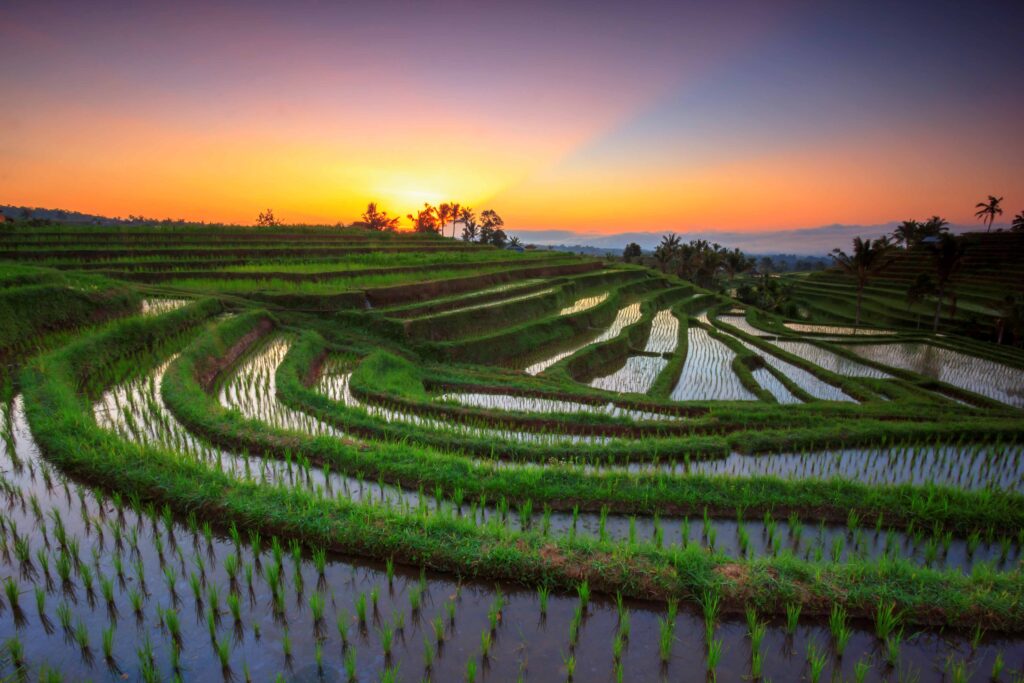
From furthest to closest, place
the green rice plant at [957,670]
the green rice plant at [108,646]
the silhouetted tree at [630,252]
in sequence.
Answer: the silhouetted tree at [630,252]
the green rice plant at [108,646]
the green rice plant at [957,670]

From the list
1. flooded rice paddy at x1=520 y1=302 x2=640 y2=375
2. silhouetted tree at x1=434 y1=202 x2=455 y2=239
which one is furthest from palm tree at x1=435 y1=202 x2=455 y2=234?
flooded rice paddy at x1=520 y1=302 x2=640 y2=375

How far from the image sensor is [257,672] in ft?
9.29

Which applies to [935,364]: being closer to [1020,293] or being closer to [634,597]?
[1020,293]

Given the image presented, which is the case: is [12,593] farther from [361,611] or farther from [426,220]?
[426,220]

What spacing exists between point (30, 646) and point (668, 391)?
10200 millimetres

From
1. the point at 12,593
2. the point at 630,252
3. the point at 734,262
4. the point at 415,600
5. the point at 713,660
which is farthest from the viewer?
the point at 630,252

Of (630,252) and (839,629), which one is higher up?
(630,252)

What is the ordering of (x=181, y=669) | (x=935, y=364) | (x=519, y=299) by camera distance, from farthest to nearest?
(x=519, y=299) → (x=935, y=364) → (x=181, y=669)

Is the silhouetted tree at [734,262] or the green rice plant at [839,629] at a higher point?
the silhouetted tree at [734,262]

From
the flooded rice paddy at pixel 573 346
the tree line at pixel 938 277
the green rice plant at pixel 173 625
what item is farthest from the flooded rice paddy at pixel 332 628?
the tree line at pixel 938 277

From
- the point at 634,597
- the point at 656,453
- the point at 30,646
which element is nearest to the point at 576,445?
the point at 656,453

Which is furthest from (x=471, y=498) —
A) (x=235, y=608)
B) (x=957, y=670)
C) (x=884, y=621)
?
(x=957, y=670)

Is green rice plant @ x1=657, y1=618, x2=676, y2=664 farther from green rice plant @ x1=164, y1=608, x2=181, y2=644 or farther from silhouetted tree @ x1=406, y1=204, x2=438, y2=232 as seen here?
silhouetted tree @ x1=406, y1=204, x2=438, y2=232

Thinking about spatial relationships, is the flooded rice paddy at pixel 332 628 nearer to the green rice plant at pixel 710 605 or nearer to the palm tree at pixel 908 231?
the green rice plant at pixel 710 605
